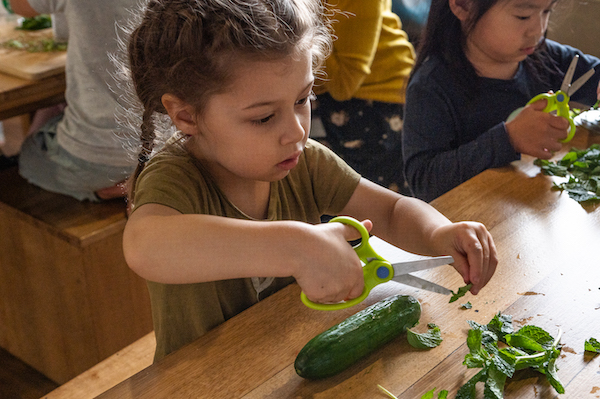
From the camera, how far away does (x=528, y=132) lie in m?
1.49

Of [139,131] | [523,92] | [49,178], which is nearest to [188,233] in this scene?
[139,131]

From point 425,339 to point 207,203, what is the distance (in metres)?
0.46

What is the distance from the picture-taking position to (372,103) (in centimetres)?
232

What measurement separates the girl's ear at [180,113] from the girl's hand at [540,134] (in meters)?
0.87

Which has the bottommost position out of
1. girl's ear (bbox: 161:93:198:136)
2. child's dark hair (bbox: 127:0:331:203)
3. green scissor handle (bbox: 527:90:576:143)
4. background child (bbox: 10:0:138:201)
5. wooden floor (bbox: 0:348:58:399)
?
wooden floor (bbox: 0:348:58:399)

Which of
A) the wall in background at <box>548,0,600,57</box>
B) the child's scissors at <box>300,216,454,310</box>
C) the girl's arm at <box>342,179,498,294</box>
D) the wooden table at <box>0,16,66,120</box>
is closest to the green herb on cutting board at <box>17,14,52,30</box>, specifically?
the wooden table at <box>0,16,66,120</box>

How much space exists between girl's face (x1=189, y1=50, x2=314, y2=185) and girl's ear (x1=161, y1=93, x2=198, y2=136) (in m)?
0.02

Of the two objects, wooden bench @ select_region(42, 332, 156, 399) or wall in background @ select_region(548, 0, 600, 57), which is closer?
wooden bench @ select_region(42, 332, 156, 399)

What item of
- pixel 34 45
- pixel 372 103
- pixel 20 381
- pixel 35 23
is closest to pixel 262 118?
pixel 372 103

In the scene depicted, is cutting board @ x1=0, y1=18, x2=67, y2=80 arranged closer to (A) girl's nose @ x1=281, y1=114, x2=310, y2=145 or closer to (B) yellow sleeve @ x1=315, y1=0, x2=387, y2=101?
(B) yellow sleeve @ x1=315, y1=0, x2=387, y2=101

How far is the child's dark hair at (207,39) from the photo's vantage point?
3.02 feet

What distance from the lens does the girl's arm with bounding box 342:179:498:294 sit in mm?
1006

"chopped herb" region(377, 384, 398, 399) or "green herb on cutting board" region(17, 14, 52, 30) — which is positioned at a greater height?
"chopped herb" region(377, 384, 398, 399)

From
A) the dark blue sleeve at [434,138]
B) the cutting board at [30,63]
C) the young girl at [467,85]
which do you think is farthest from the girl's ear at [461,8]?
the cutting board at [30,63]
